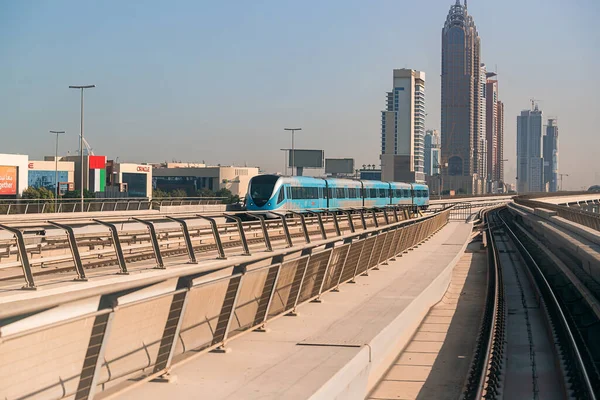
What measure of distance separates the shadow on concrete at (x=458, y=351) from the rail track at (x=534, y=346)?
8.5 inches

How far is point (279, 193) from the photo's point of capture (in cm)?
4856

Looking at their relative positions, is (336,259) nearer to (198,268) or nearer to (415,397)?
(415,397)

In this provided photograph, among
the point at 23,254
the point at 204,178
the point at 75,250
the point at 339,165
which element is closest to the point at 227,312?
the point at 75,250

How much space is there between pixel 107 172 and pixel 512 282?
8544cm

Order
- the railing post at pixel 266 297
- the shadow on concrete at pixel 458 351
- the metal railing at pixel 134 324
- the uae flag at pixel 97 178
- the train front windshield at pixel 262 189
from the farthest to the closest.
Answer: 1. the uae flag at pixel 97 178
2. the train front windshield at pixel 262 189
3. the shadow on concrete at pixel 458 351
4. the railing post at pixel 266 297
5. the metal railing at pixel 134 324

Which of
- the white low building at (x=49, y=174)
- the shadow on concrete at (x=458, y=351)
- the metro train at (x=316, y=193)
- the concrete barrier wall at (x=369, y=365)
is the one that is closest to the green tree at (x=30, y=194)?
the white low building at (x=49, y=174)

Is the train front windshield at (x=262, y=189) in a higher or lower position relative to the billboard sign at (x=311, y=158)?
lower

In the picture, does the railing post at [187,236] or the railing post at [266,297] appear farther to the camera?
the railing post at [187,236]

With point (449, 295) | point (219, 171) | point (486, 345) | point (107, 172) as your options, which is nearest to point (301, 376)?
point (486, 345)

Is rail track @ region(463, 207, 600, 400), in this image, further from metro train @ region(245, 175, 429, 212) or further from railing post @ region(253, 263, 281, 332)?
metro train @ region(245, 175, 429, 212)

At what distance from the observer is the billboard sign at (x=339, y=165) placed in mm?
143125

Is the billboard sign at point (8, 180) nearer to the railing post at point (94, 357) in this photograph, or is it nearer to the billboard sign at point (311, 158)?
the billboard sign at point (311, 158)

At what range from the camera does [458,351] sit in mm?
17672

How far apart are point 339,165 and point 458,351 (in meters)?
126
